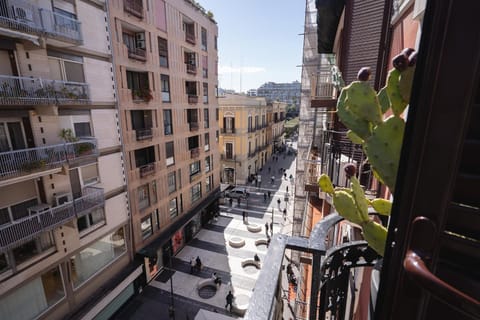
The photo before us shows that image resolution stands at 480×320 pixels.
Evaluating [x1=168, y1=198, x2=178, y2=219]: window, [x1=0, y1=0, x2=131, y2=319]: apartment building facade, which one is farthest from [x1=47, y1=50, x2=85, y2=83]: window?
[x1=168, y1=198, x2=178, y2=219]: window

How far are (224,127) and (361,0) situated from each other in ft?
82.0

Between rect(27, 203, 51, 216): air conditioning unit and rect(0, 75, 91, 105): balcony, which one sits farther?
rect(27, 203, 51, 216): air conditioning unit

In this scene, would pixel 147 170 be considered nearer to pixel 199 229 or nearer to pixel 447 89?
pixel 199 229

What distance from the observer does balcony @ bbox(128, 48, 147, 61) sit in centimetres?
1173

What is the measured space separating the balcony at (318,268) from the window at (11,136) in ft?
31.2

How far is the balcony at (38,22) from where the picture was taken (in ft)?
22.5

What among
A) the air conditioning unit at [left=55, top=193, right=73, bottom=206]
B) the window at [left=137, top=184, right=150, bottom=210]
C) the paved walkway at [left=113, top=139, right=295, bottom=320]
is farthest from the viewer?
the window at [left=137, top=184, right=150, bottom=210]

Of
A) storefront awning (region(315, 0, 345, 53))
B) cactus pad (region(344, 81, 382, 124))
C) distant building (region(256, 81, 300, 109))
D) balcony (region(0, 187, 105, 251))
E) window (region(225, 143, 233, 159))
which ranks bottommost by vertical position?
window (region(225, 143, 233, 159))

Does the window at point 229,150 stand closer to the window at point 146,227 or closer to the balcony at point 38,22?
the window at point 146,227

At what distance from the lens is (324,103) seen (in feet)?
24.2

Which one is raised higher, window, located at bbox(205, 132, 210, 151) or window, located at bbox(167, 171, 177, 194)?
window, located at bbox(205, 132, 210, 151)

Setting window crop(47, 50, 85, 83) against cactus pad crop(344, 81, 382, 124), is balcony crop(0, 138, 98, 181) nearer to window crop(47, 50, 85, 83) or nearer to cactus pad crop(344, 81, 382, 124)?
window crop(47, 50, 85, 83)

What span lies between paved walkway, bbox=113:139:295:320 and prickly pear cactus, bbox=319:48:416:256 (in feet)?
18.6

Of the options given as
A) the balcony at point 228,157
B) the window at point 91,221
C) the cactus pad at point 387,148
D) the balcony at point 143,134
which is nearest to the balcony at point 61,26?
the balcony at point 143,134
